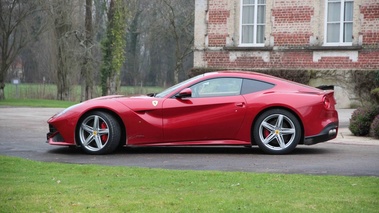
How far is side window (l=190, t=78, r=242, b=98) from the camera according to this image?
11.7m

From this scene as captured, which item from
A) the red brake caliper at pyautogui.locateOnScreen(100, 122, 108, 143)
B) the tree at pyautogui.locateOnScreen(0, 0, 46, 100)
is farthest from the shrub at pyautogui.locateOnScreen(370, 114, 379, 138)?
the tree at pyautogui.locateOnScreen(0, 0, 46, 100)

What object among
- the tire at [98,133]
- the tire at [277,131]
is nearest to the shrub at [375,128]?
the tire at [277,131]

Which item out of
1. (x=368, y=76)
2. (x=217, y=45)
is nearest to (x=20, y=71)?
(x=217, y=45)

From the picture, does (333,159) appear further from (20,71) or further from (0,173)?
(20,71)

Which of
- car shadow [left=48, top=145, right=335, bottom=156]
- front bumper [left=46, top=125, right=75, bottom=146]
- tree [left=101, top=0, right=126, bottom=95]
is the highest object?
tree [left=101, top=0, right=126, bottom=95]

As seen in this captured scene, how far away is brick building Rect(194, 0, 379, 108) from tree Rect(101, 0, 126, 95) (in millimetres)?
7358

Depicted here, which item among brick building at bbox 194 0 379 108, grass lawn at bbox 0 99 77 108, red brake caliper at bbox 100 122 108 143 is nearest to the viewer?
red brake caliper at bbox 100 122 108 143

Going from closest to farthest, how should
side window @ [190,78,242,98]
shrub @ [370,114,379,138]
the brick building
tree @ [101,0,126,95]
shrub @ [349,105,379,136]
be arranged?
side window @ [190,78,242,98], shrub @ [370,114,379,138], shrub @ [349,105,379,136], the brick building, tree @ [101,0,126,95]

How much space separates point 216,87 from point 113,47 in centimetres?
2388

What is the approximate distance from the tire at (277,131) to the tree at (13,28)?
2729 centimetres

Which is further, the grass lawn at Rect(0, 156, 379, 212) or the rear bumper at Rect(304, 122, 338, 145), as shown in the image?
the rear bumper at Rect(304, 122, 338, 145)

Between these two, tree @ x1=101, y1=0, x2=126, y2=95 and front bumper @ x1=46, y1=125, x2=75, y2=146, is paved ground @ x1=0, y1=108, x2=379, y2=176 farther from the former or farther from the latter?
tree @ x1=101, y1=0, x2=126, y2=95

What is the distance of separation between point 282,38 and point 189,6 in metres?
26.7

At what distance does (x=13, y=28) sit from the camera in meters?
37.1
